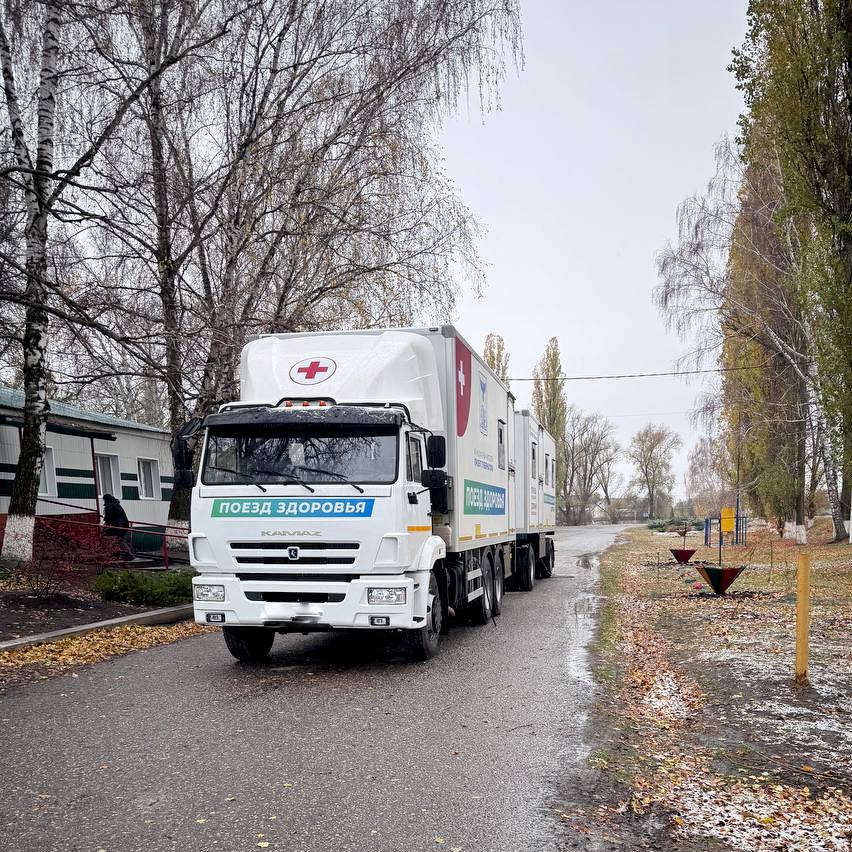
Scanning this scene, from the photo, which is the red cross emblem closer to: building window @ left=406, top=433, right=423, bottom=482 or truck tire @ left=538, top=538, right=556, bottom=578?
building window @ left=406, top=433, right=423, bottom=482

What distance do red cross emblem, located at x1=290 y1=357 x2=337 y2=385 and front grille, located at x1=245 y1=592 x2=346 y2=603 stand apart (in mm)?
2171

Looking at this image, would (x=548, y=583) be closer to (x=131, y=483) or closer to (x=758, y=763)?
(x=131, y=483)

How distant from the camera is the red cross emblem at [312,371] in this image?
8.43 m

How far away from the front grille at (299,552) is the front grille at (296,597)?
0.93 feet

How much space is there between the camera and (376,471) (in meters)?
7.86

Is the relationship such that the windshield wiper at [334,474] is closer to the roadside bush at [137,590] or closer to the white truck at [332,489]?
the white truck at [332,489]

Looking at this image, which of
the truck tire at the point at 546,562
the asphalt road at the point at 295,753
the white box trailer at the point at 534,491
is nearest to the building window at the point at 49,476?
the white box trailer at the point at 534,491

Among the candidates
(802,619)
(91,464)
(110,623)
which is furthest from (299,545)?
(91,464)

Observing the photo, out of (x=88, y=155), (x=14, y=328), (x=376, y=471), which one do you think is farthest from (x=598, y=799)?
(x=14, y=328)

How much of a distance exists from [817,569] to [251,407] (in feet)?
54.6

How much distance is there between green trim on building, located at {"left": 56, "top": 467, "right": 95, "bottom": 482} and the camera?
64.4 feet

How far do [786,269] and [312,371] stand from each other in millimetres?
20135

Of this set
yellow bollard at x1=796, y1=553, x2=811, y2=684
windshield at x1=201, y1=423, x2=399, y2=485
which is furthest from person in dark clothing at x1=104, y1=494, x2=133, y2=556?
yellow bollard at x1=796, y1=553, x2=811, y2=684

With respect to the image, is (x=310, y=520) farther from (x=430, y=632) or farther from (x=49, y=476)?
(x=49, y=476)
